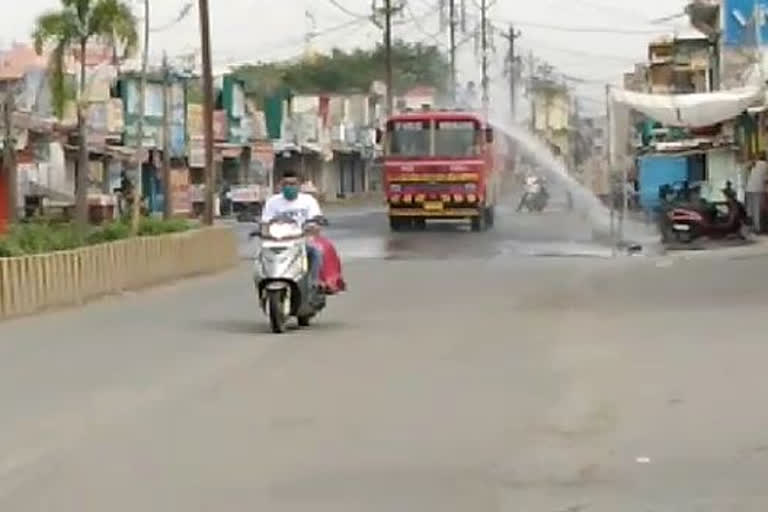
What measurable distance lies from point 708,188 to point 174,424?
3825 cm

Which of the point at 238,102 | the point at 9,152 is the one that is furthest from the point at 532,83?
the point at 9,152

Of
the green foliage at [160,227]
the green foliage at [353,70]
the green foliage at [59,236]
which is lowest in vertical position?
the green foliage at [160,227]

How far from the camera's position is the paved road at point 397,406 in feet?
28.9

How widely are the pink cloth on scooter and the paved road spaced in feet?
1.41

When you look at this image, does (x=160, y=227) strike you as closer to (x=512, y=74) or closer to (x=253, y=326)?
(x=253, y=326)

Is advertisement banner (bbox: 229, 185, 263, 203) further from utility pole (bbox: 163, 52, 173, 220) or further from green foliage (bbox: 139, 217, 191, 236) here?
green foliage (bbox: 139, 217, 191, 236)

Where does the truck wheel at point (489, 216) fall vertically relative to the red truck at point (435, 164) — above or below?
Answer: below

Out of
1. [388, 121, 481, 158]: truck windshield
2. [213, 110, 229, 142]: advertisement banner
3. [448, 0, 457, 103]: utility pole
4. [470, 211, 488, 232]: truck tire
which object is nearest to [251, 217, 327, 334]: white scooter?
[388, 121, 481, 158]: truck windshield

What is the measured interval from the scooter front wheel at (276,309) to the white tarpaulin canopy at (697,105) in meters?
20.8

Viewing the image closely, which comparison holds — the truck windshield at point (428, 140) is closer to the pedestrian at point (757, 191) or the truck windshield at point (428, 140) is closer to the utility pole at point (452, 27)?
the pedestrian at point (757, 191)

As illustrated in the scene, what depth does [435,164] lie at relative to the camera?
4719 centimetres

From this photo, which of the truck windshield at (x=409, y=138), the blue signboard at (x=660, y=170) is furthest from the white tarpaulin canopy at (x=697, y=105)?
the blue signboard at (x=660, y=170)

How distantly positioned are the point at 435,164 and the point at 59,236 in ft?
77.3

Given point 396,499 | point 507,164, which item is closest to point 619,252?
point 396,499
